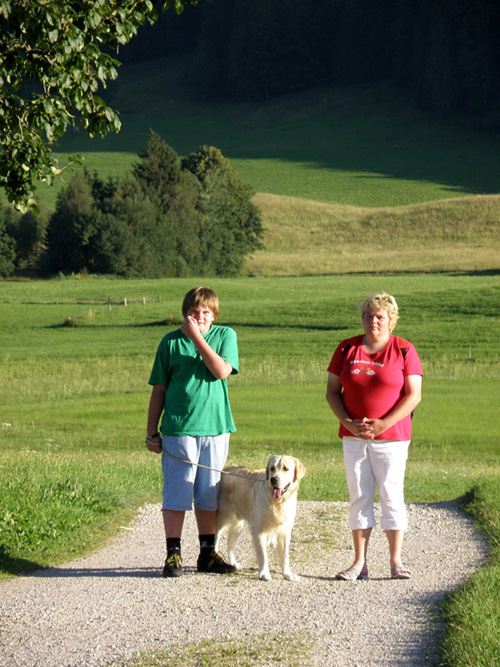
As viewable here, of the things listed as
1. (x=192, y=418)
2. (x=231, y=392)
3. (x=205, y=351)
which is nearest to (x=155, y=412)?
(x=192, y=418)

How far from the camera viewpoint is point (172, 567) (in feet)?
23.0

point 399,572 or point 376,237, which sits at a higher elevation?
point 376,237

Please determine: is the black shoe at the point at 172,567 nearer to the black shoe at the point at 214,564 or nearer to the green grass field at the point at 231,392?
the black shoe at the point at 214,564

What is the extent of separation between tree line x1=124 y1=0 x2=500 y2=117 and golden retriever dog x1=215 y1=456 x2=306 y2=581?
5949 inches

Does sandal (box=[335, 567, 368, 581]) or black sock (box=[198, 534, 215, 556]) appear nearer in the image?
sandal (box=[335, 567, 368, 581])

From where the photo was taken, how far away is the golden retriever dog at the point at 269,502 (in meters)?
6.76

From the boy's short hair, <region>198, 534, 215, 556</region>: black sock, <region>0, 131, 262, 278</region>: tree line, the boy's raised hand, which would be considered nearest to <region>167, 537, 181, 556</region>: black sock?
<region>198, 534, 215, 556</region>: black sock

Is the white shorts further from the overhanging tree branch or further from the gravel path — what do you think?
the overhanging tree branch

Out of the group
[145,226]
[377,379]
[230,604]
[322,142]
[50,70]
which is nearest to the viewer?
[230,604]

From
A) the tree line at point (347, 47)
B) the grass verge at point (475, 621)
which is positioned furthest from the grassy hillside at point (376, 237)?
the grass verge at point (475, 621)

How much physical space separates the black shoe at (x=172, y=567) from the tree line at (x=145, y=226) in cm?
6488

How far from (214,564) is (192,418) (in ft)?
3.82

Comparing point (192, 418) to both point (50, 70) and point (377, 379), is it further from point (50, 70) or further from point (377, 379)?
point (50, 70)

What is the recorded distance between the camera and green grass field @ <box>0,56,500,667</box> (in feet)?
29.3
